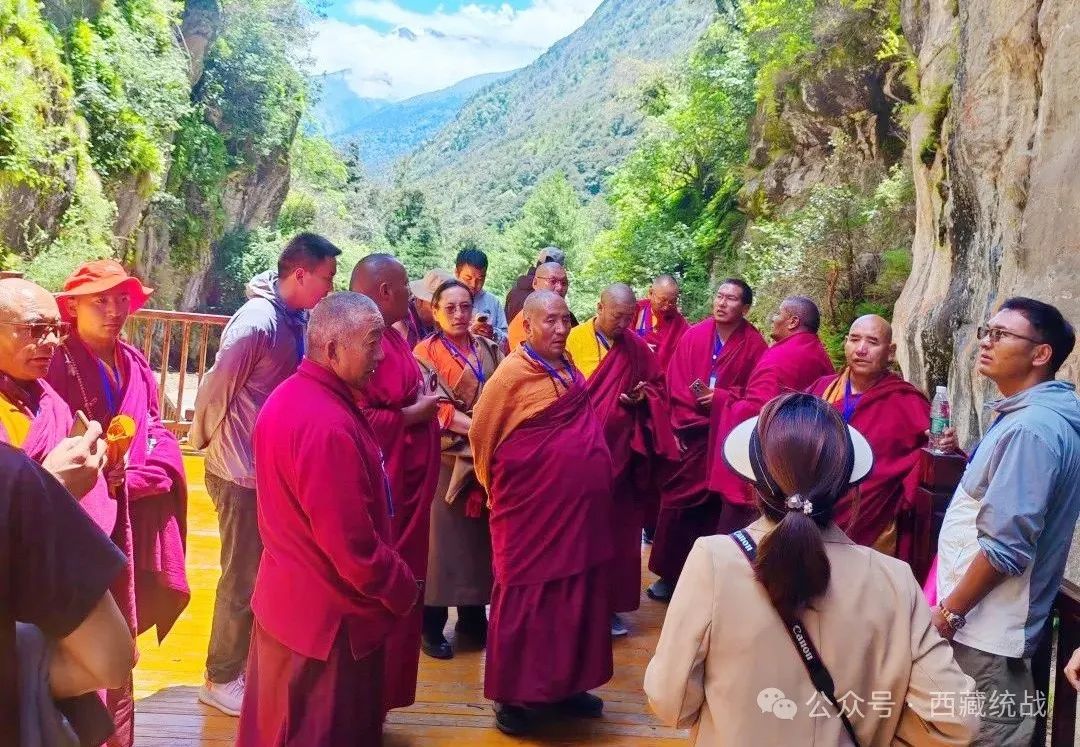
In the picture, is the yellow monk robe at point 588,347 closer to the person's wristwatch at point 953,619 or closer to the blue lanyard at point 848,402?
the blue lanyard at point 848,402

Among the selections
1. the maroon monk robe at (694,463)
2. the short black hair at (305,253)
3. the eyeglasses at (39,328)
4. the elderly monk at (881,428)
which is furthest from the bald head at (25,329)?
the maroon monk robe at (694,463)

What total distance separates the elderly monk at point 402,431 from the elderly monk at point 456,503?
2.36 ft

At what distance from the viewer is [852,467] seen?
1762 millimetres

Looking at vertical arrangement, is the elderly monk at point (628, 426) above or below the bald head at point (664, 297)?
below

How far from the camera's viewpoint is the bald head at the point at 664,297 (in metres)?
7.11

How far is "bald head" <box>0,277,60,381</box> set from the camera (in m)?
2.76

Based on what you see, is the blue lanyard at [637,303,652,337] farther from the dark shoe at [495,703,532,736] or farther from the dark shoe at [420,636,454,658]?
the dark shoe at [495,703,532,736]

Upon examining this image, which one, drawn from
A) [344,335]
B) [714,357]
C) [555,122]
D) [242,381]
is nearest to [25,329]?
[344,335]

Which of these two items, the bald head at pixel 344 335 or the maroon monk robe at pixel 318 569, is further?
the bald head at pixel 344 335

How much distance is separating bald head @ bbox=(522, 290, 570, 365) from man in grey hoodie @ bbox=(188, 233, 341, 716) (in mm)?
925

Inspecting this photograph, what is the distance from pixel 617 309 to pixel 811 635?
150 inches

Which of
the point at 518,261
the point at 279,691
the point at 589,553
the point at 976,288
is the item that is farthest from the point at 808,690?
the point at 518,261

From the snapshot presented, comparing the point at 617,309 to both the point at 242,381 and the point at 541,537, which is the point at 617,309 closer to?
the point at 541,537

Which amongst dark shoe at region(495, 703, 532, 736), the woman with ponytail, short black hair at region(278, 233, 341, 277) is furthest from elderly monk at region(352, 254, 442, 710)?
the woman with ponytail
